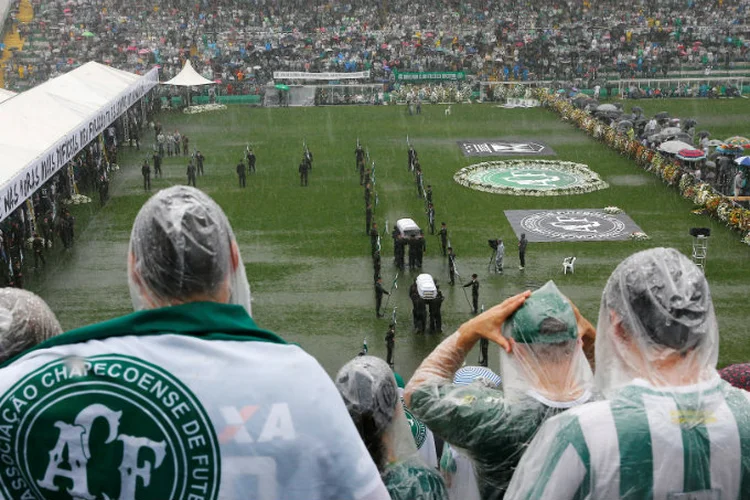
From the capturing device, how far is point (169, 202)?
2.76 meters

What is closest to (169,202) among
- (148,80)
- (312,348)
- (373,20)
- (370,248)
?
(312,348)

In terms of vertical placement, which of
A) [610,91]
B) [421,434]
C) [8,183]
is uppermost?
[421,434]

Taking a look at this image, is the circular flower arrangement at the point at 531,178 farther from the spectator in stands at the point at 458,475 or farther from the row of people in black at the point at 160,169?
the spectator in stands at the point at 458,475

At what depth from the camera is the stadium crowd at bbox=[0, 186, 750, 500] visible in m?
2.57

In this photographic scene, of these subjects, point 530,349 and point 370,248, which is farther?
point 370,248

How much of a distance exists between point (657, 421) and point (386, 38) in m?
57.1

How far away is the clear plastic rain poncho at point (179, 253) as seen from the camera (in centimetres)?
269

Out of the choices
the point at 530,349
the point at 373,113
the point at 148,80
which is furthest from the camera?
the point at 373,113

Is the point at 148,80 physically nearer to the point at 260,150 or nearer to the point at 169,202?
the point at 260,150

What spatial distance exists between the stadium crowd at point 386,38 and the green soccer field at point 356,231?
44.0ft

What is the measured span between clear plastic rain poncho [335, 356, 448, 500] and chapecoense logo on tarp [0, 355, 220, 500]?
1.26 meters

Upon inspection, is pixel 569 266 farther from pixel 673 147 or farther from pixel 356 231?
pixel 673 147

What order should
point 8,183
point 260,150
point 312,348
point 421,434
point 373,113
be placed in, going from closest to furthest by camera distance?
point 421,434, point 312,348, point 8,183, point 260,150, point 373,113

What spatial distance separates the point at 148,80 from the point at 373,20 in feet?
82.8
